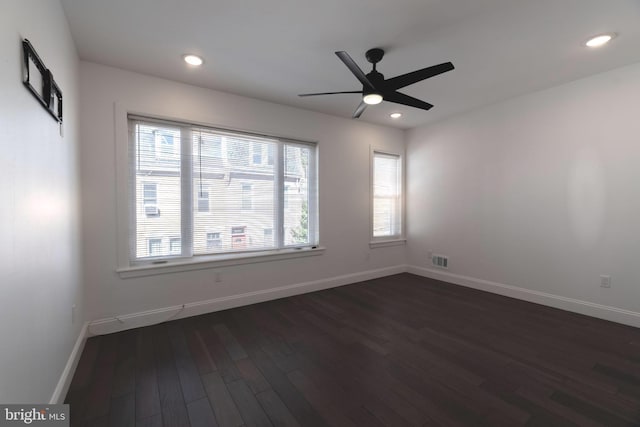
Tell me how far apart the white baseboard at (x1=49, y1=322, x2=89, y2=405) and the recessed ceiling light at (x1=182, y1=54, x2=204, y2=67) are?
106 inches

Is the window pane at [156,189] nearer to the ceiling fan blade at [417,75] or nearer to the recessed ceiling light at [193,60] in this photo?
the recessed ceiling light at [193,60]

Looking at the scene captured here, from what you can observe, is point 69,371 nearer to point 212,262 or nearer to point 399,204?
point 212,262

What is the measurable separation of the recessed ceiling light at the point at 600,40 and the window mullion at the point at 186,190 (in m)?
4.04

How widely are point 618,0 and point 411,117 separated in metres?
2.57

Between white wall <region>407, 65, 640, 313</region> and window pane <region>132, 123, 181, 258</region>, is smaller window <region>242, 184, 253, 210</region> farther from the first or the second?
white wall <region>407, 65, 640, 313</region>

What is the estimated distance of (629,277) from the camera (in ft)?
9.41

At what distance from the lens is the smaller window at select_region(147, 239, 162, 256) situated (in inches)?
117

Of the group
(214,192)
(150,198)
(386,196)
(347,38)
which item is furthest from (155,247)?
(386,196)

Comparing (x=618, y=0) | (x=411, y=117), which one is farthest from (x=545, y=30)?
(x=411, y=117)

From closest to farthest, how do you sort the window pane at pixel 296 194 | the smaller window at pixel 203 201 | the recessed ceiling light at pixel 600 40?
the recessed ceiling light at pixel 600 40 → the smaller window at pixel 203 201 → the window pane at pixel 296 194

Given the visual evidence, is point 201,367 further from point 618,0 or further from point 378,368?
point 618,0

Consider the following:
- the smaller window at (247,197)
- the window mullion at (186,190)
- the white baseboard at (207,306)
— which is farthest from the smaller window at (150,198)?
the white baseboard at (207,306)

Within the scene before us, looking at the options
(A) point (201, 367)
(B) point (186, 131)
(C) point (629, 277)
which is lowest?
(A) point (201, 367)

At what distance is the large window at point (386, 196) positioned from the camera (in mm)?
4863
